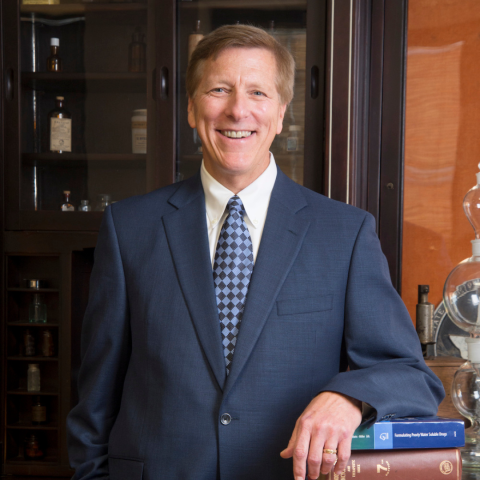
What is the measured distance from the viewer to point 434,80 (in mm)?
1903

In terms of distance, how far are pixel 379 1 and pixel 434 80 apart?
333 millimetres

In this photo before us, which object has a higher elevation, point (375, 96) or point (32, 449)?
point (375, 96)

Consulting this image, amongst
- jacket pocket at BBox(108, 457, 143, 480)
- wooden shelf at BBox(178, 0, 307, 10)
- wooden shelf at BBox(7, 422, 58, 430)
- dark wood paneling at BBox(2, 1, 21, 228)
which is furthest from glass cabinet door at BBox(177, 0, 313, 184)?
jacket pocket at BBox(108, 457, 143, 480)

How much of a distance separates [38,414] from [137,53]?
1.41m

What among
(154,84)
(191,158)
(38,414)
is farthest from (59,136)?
(38,414)

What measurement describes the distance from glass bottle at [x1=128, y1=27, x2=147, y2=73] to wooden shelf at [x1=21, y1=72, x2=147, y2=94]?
0.09 ft

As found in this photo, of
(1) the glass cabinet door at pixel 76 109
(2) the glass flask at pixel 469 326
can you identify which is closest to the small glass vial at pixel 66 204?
(1) the glass cabinet door at pixel 76 109

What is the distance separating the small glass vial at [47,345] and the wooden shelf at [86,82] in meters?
0.95

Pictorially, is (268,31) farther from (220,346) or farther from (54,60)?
(220,346)

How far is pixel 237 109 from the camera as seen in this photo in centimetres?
117

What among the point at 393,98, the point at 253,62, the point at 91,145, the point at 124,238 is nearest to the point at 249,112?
the point at 253,62

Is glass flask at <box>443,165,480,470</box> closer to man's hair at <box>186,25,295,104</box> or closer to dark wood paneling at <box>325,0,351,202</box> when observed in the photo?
man's hair at <box>186,25,295,104</box>

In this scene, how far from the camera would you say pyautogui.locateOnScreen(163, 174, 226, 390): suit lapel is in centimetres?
106

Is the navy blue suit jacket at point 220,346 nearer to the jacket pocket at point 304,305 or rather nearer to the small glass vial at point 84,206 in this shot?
the jacket pocket at point 304,305
